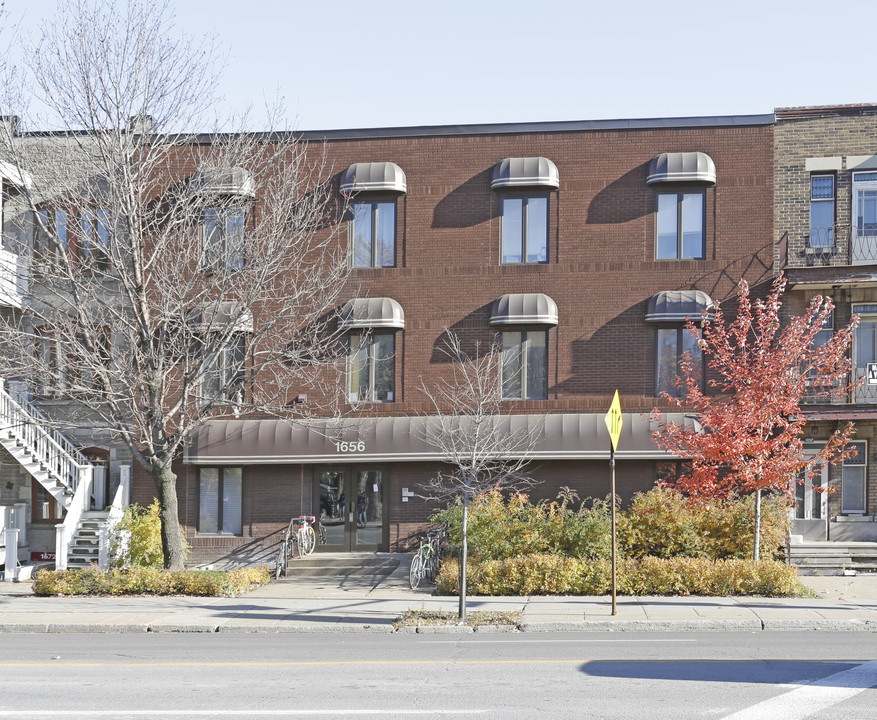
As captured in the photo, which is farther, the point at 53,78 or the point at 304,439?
the point at 304,439

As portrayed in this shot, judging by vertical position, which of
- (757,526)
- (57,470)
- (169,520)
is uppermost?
(57,470)

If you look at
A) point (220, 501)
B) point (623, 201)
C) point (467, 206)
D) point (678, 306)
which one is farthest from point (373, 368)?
point (678, 306)

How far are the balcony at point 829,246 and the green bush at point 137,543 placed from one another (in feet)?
56.1

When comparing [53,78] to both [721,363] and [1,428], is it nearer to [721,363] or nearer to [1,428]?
[1,428]

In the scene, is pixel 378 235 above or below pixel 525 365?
above

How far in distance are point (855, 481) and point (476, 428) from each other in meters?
10.4

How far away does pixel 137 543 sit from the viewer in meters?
23.3

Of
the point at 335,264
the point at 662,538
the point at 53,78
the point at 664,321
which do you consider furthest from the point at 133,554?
the point at 664,321

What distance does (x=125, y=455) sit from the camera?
26172 millimetres

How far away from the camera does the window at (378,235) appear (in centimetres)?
2625

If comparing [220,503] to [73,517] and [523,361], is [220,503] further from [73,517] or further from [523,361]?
[523,361]

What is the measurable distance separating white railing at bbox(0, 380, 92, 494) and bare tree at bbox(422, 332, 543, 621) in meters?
9.24

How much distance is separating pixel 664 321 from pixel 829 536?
276 inches

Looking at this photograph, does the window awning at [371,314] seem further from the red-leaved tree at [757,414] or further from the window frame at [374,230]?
the red-leaved tree at [757,414]
